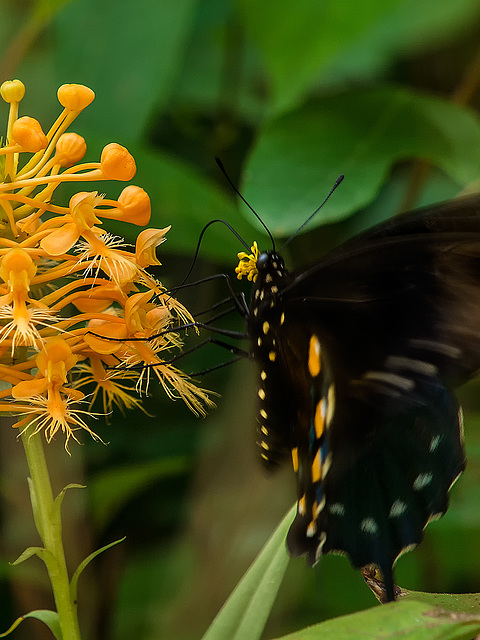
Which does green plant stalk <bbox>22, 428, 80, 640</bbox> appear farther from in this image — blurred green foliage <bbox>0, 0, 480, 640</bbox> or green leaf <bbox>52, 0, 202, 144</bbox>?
green leaf <bbox>52, 0, 202, 144</bbox>

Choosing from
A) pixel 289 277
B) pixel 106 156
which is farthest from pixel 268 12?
pixel 106 156

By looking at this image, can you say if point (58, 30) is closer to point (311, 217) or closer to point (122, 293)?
point (311, 217)

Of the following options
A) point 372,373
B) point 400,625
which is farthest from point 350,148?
point 400,625

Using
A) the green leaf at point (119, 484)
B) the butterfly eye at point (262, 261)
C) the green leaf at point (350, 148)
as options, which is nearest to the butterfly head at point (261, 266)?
the butterfly eye at point (262, 261)

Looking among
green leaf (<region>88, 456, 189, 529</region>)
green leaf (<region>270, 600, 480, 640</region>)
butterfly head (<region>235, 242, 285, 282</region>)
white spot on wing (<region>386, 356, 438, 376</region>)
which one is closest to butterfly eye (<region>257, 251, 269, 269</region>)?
butterfly head (<region>235, 242, 285, 282</region>)

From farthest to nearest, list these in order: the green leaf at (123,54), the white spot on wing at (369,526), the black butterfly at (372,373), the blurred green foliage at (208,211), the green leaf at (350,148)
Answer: the green leaf at (123,54), the blurred green foliage at (208,211), the green leaf at (350,148), the white spot on wing at (369,526), the black butterfly at (372,373)

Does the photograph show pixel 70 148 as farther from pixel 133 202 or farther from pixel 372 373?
pixel 372 373

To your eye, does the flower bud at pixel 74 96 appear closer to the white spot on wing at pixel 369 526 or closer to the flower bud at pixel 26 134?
the flower bud at pixel 26 134
